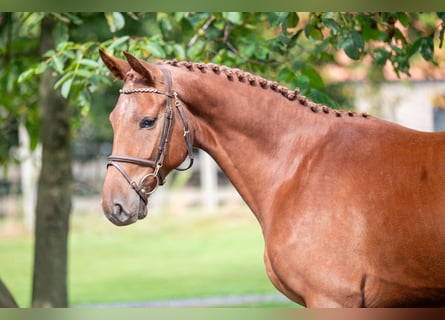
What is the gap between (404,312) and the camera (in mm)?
3459

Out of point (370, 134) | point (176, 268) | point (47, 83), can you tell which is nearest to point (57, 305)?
point (47, 83)

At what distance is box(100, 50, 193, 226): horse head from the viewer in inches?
146

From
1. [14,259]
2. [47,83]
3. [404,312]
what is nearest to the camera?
[404,312]

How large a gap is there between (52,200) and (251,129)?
438 centimetres

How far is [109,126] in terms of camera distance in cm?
1573

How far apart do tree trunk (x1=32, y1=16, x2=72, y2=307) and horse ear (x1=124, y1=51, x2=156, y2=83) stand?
399 centimetres

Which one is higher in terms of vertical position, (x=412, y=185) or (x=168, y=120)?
(x=168, y=120)

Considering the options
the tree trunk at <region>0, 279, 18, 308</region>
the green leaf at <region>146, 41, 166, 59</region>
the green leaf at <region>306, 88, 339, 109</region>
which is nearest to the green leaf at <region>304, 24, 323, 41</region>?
the green leaf at <region>306, 88, 339, 109</region>

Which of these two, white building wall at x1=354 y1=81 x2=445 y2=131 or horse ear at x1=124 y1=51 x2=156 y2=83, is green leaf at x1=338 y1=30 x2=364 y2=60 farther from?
white building wall at x1=354 y1=81 x2=445 y2=131

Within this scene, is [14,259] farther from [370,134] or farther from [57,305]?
[370,134]

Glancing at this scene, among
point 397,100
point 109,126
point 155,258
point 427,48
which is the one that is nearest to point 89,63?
point 427,48

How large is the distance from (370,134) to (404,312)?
98 cm

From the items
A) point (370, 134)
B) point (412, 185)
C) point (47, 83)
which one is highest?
point (47, 83)

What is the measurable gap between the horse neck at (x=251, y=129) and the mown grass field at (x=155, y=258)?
6.30 m
